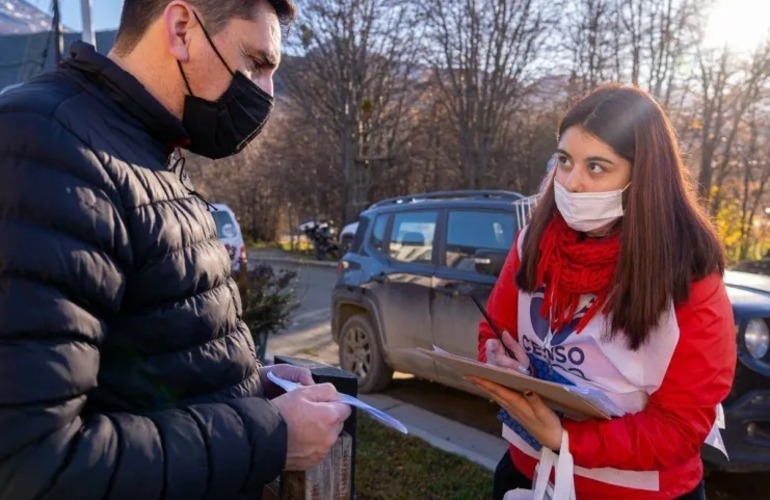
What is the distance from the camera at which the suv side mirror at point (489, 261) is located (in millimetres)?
4727

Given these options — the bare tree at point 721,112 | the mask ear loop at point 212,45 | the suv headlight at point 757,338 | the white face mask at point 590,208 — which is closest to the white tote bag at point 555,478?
the white face mask at point 590,208

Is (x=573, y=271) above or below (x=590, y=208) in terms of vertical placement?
below

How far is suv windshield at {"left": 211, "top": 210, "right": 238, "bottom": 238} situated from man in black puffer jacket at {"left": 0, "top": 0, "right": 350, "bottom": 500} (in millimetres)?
8965

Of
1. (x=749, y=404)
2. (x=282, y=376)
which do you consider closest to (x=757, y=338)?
(x=749, y=404)

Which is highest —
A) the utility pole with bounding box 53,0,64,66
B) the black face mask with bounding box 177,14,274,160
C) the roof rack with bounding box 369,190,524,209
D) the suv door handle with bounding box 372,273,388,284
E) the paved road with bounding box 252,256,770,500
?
the utility pole with bounding box 53,0,64,66

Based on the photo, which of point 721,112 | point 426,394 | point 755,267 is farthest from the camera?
point 721,112

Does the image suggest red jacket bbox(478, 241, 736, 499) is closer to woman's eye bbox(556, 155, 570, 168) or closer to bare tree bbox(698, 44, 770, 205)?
woman's eye bbox(556, 155, 570, 168)

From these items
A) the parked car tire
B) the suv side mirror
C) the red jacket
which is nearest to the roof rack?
the suv side mirror

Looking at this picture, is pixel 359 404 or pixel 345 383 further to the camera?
pixel 345 383

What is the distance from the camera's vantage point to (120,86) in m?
1.27

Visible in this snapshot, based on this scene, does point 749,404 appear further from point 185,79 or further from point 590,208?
point 185,79

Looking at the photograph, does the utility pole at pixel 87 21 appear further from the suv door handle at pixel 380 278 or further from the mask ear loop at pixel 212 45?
the mask ear loop at pixel 212 45

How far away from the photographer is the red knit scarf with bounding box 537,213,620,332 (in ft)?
6.15

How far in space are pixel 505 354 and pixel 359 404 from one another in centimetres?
82
